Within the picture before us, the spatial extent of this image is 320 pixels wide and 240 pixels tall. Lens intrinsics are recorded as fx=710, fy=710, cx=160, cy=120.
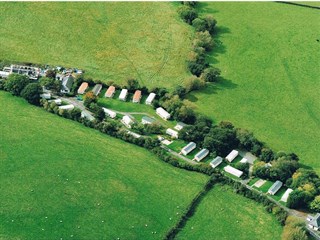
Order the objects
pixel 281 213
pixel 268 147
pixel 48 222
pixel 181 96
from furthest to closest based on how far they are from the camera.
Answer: pixel 181 96
pixel 268 147
pixel 281 213
pixel 48 222

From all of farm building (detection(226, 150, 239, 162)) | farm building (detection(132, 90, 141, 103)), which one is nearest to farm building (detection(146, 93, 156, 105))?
farm building (detection(132, 90, 141, 103))

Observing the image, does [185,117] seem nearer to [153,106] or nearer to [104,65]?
[153,106]

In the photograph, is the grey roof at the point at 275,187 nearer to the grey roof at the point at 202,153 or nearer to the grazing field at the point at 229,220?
the grazing field at the point at 229,220

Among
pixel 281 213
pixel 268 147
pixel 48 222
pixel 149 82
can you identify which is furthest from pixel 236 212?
pixel 149 82

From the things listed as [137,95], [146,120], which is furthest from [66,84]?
[146,120]

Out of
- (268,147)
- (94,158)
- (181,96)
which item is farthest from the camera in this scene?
(181,96)

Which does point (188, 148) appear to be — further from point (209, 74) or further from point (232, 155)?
point (209, 74)
